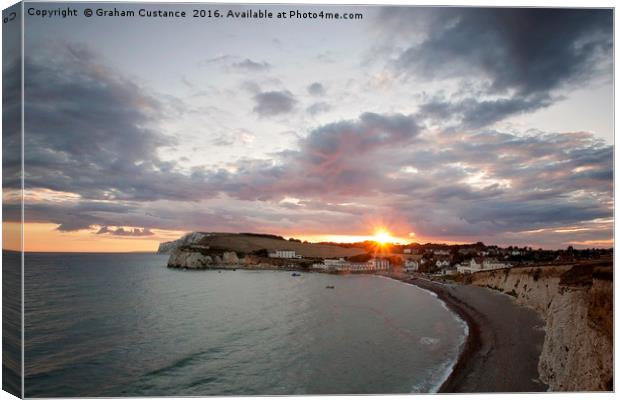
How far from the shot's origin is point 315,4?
21.5 feet

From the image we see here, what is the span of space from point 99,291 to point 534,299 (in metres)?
27.6

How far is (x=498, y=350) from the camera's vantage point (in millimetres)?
11125

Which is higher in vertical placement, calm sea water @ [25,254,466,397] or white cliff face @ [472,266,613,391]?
white cliff face @ [472,266,613,391]

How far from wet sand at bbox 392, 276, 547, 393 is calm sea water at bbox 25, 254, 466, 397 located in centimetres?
56

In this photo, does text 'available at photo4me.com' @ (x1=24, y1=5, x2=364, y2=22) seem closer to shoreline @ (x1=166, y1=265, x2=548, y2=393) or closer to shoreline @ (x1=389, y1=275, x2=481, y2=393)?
shoreline @ (x1=166, y1=265, x2=548, y2=393)

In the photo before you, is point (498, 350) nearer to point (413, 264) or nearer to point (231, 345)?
point (231, 345)

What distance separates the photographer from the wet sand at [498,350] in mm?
8625

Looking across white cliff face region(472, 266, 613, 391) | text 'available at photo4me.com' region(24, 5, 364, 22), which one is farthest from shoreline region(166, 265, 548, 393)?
text 'available at photo4me.com' region(24, 5, 364, 22)

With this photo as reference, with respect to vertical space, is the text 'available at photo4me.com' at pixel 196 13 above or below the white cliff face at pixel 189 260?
above

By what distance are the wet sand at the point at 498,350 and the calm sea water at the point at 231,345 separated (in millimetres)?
564

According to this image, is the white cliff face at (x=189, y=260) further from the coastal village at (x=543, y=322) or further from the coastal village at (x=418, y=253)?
the coastal village at (x=543, y=322)

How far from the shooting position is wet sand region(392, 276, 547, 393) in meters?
8.62

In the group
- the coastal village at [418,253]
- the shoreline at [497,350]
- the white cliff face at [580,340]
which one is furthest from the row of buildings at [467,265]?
the white cliff face at [580,340]

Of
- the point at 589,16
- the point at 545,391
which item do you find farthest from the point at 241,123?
the point at 545,391
